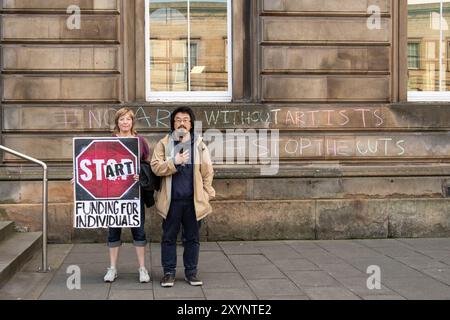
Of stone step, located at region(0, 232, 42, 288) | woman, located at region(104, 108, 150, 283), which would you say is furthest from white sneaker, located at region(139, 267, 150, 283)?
stone step, located at region(0, 232, 42, 288)

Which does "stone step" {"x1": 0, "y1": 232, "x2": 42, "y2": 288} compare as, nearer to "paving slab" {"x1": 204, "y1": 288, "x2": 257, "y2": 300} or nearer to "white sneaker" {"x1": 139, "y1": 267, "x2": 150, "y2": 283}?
"white sneaker" {"x1": 139, "y1": 267, "x2": 150, "y2": 283}

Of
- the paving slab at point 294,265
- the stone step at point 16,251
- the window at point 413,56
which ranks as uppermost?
the window at point 413,56

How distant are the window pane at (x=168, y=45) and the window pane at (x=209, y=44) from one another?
0.16m

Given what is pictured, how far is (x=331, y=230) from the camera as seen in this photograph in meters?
9.40

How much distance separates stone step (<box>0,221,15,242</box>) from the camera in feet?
26.8

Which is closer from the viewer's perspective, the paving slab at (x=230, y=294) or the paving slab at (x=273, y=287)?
the paving slab at (x=230, y=294)

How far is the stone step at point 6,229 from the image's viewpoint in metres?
8.16

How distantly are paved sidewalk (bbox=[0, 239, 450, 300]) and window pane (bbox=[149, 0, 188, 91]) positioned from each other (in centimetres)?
269

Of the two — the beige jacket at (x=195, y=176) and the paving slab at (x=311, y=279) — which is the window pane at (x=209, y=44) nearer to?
the beige jacket at (x=195, y=176)

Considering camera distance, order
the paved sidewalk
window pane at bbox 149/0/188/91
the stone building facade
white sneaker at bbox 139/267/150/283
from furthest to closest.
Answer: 1. window pane at bbox 149/0/188/91
2. the stone building facade
3. white sneaker at bbox 139/267/150/283
4. the paved sidewalk

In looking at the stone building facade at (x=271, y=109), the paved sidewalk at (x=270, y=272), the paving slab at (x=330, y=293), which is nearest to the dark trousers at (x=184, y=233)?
the paved sidewalk at (x=270, y=272)

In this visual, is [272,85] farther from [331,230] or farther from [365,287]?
[365,287]

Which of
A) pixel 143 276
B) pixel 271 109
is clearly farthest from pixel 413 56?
pixel 143 276

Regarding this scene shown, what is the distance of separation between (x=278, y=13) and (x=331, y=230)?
342cm
